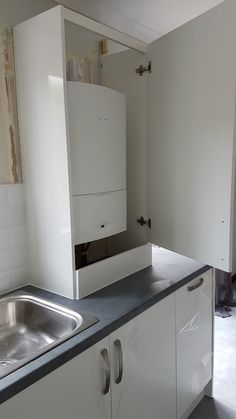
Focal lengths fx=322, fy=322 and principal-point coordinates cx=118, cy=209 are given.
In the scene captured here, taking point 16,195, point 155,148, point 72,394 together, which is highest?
point 155,148

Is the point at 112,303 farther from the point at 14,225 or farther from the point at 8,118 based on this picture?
the point at 8,118

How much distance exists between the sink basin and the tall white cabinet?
12 cm

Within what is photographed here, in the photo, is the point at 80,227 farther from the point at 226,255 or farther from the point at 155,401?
the point at 155,401

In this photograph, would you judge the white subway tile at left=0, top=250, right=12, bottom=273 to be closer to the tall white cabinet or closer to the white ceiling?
the tall white cabinet

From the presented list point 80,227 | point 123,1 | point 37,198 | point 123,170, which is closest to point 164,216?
point 123,170

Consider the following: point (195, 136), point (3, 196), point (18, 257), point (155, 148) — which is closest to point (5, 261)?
point (18, 257)

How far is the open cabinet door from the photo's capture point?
4.17ft

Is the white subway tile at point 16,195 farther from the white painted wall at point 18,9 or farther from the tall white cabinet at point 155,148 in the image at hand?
the white painted wall at point 18,9

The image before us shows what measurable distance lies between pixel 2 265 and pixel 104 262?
0.47m

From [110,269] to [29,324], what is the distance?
16.9 inches

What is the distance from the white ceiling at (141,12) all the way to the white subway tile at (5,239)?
1.19 m

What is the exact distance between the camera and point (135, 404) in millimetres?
1312

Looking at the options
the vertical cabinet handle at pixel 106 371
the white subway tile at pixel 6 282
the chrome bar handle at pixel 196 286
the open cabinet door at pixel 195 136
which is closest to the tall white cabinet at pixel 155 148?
the open cabinet door at pixel 195 136

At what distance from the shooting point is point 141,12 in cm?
190
